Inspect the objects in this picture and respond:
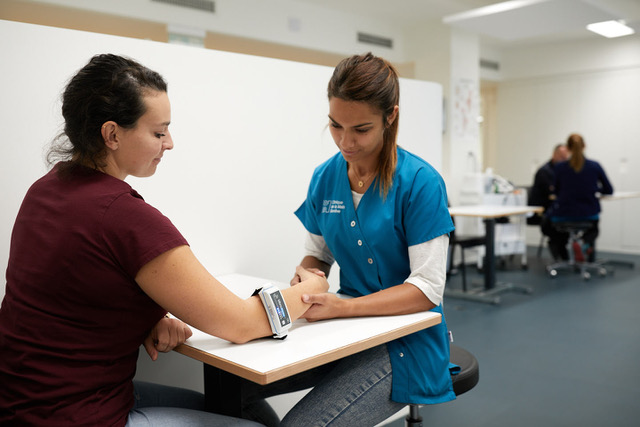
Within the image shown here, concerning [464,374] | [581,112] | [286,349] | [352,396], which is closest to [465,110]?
[581,112]

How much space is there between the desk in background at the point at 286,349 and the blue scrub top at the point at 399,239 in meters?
0.09

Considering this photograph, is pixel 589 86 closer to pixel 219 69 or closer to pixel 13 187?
pixel 219 69

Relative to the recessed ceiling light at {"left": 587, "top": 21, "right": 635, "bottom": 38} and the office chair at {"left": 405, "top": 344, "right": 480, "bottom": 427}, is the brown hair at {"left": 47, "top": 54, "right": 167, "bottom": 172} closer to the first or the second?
the office chair at {"left": 405, "top": 344, "right": 480, "bottom": 427}

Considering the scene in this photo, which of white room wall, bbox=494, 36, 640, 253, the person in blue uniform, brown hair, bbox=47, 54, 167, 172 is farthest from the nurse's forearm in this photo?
white room wall, bbox=494, 36, 640, 253

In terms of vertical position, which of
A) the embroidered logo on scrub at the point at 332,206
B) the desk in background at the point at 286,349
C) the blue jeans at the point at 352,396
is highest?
the embroidered logo on scrub at the point at 332,206

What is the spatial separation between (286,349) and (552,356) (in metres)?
2.70

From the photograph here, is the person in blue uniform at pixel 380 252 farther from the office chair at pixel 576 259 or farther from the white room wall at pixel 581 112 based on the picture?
the white room wall at pixel 581 112

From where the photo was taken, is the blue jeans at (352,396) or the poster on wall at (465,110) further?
the poster on wall at (465,110)

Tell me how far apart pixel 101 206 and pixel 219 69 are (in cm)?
111

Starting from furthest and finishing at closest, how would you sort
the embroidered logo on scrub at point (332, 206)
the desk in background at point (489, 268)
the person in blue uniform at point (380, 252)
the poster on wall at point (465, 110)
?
the poster on wall at point (465, 110) < the desk in background at point (489, 268) < the embroidered logo on scrub at point (332, 206) < the person in blue uniform at point (380, 252)

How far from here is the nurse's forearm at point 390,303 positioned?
141 cm

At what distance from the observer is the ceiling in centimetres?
501

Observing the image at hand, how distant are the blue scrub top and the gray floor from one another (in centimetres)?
117

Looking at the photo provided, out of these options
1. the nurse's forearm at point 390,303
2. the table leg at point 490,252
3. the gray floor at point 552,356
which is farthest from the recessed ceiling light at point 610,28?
the nurse's forearm at point 390,303
